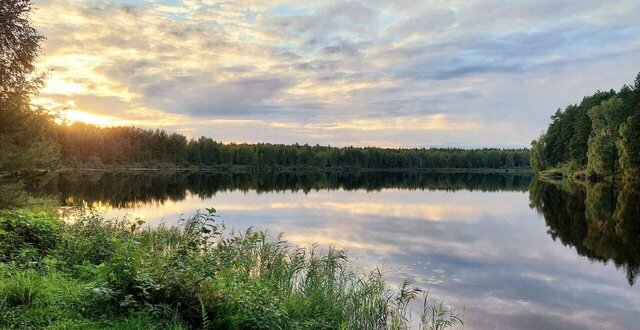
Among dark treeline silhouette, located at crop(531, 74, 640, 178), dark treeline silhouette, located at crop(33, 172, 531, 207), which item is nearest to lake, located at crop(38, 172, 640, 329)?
dark treeline silhouette, located at crop(33, 172, 531, 207)

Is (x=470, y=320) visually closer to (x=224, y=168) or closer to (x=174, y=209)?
(x=174, y=209)

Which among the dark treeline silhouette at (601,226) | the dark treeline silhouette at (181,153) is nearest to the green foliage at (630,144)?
the dark treeline silhouette at (601,226)

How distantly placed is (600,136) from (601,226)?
47.3 m

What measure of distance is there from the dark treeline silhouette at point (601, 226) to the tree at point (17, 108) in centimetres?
2032

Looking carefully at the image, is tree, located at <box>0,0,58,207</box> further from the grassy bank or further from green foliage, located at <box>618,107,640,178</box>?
green foliage, located at <box>618,107,640,178</box>

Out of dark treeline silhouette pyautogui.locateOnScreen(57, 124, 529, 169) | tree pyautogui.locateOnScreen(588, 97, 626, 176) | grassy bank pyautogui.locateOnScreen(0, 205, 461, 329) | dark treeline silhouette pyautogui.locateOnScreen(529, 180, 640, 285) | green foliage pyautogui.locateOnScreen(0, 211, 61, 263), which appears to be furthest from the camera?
dark treeline silhouette pyautogui.locateOnScreen(57, 124, 529, 169)

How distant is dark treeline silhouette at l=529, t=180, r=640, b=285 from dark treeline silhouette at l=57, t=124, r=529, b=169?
102 meters

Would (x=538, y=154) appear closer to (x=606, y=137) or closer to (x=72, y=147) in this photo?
(x=606, y=137)

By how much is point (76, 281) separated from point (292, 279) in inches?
216

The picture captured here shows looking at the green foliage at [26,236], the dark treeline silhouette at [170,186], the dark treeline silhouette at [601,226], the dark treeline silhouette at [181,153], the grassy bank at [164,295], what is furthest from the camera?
the dark treeline silhouette at [181,153]

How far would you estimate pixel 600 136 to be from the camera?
67.4m

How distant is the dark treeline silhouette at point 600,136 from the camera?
60.8 m

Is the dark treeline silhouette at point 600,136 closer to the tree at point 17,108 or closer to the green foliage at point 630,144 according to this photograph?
the green foliage at point 630,144

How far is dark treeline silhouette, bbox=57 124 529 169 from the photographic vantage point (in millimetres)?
118938
